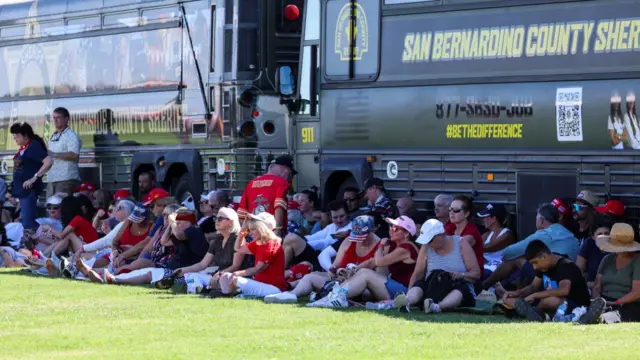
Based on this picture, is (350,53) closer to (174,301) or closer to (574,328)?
(174,301)

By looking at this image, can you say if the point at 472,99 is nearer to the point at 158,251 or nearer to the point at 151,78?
the point at 158,251

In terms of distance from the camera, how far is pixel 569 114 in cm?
1745

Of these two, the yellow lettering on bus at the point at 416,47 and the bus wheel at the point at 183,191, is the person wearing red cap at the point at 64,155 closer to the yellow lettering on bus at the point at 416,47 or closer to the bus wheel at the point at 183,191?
the bus wheel at the point at 183,191

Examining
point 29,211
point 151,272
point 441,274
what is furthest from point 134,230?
point 441,274

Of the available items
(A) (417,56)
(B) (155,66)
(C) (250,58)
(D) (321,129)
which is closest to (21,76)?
(B) (155,66)

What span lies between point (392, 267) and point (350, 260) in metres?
0.77

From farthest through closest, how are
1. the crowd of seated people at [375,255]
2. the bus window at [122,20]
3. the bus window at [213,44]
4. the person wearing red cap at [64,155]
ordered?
1. the bus window at [122,20]
2. the person wearing red cap at [64,155]
3. the bus window at [213,44]
4. the crowd of seated people at [375,255]

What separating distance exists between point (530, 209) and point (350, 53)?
362cm

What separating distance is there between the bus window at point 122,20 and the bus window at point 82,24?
0.26 meters

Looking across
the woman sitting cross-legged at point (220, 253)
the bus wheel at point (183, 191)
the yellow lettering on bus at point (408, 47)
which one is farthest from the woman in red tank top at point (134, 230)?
the yellow lettering on bus at point (408, 47)

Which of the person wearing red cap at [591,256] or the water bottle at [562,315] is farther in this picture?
the person wearing red cap at [591,256]

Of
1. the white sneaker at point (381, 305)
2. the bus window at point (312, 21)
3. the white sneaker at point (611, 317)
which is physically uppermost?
the bus window at point (312, 21)

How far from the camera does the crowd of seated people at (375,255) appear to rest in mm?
13992

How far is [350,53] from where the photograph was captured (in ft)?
66.0
